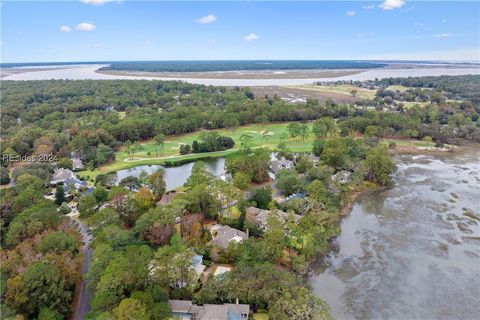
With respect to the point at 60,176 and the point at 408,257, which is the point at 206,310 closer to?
the point at 408,257

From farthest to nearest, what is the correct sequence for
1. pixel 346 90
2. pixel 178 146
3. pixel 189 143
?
pixel 346 90 < pixel 189 143 < pixel 178 146

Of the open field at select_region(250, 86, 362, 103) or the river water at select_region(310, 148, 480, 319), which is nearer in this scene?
the river water at select_region(310, 148, 480, 319)

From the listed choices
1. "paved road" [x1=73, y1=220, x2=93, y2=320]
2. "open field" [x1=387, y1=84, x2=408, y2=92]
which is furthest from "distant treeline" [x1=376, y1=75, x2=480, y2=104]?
"paved road" [x1=73, y1=220, x2=93, y2=320]

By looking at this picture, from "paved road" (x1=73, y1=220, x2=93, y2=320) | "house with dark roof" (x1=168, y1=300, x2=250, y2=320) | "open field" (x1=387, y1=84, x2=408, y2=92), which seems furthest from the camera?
"open field" (x1=387, y1=84, x2=408, y2=92)

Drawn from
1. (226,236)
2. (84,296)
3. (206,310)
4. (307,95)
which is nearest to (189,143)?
(226,236)

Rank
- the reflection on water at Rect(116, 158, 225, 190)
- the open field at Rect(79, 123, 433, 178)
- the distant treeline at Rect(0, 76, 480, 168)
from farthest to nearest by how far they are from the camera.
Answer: the distant treeline at Rect(0, 76, 480, 168)
the open field at Rect(79, 123, 433, 178)
the reflection on water at Rect(116, 158, 225, 190)

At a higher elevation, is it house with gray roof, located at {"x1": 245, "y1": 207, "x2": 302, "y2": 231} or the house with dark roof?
house with gray roof, located at {"x1": 245, "y1": 207, "x2": 302, "y2": 231}

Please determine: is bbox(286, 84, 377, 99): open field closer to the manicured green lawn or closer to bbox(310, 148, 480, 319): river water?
the manicured green lawn
